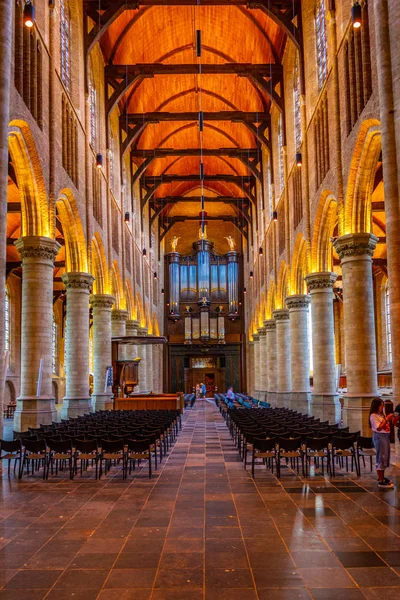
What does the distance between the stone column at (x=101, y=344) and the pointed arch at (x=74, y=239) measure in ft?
15.9

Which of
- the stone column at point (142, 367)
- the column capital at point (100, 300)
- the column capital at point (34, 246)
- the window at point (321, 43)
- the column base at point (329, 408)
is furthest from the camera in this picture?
the stone column at point (142, 367)

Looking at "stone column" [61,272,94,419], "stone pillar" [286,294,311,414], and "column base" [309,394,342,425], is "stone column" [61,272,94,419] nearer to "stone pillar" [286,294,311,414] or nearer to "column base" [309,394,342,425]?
"column base" [309,394,342,425]

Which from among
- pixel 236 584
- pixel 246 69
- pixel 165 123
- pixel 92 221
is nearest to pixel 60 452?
pixel 236 584

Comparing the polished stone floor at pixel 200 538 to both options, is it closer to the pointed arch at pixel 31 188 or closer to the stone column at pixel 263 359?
the pointed arch at pixel 31 188

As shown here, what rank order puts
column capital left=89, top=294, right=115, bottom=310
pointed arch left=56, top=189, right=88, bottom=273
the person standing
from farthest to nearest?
1. column capital left=89, top=294, right=115, bottom=310
2. pointed arch left=56, top=189, right=88, bottom=273
3. the person standing

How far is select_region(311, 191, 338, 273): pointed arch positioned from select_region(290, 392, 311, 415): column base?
21.6 ft

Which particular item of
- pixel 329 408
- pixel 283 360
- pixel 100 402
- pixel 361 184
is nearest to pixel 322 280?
pixel 329 408

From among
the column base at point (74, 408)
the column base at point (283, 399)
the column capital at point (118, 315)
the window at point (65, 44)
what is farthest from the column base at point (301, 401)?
the window at point (65, 44)

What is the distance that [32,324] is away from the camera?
1761 cm

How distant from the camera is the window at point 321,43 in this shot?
21.6 meters

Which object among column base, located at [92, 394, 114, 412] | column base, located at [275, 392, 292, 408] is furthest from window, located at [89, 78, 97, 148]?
column base, located at [275, 392, 292, 408]

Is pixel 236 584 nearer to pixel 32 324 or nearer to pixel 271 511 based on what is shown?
pixel 271 511

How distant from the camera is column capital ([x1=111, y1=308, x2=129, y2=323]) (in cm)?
3234

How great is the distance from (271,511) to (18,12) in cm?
1420
